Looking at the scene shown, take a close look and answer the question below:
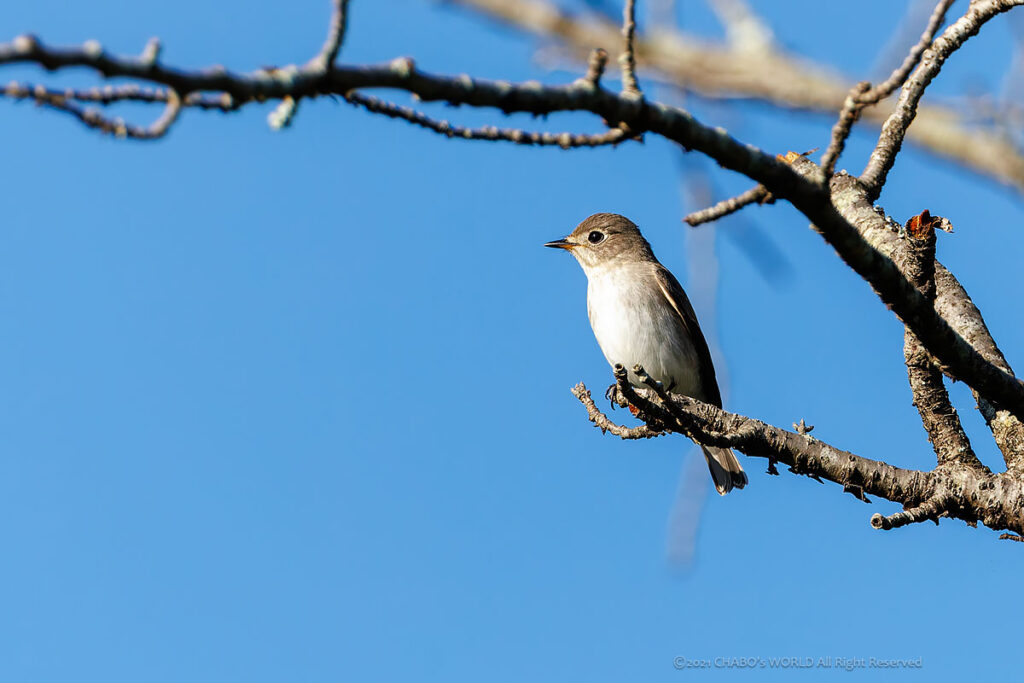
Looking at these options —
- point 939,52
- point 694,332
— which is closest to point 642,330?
point 694,332

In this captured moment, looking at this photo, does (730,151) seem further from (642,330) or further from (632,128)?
(642,330)

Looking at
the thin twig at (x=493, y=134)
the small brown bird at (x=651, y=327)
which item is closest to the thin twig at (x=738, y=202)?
the thin twig at (x=493, y=134)

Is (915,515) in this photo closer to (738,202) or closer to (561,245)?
(738,202)

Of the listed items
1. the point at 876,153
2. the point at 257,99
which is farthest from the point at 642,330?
the point at 257,99

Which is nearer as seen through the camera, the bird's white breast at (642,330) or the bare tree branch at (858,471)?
the bare tree branch at (858,471)

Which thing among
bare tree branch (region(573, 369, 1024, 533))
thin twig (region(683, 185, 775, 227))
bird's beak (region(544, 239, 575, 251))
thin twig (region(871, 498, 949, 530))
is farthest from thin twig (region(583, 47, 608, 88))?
bird's beak (region(544, 239, 575, 251))

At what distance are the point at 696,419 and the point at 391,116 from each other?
2644 millimetres

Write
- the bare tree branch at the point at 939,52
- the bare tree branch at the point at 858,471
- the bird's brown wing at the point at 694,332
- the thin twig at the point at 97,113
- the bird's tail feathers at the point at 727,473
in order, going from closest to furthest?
the thin twig at the point at 97,113 → the bare tree branch at the point at 939,52 → the bare tree branch at the point at 858,471 → the bird's tail feathers at the point at 727,473 → the bird's brown wing at the point at 694,332

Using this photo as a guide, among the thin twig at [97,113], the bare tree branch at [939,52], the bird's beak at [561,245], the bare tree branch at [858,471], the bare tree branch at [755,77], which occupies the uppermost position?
the bare tree branch at [755,77]

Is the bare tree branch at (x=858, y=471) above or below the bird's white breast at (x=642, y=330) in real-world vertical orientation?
below

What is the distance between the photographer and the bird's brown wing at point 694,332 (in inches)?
351

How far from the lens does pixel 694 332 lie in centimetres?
892

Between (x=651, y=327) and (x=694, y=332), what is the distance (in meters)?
0.58

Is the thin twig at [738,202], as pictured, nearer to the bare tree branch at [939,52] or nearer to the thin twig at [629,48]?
the thin twig at [629,48]
